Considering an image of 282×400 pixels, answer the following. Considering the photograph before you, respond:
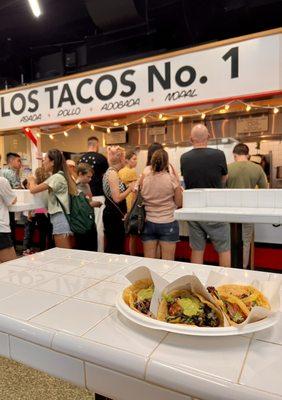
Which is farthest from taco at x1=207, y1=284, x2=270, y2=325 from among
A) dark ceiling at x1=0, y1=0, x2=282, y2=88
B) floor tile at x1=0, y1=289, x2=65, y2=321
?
dark ceiling at x1=0, y1=0, x2=282, y2=88

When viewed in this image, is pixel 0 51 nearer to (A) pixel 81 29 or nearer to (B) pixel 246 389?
(A) pixel 81 29

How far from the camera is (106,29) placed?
5.88 meters

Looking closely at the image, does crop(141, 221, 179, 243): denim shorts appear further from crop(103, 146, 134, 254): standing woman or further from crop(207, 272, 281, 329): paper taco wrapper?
crop(207, 272, 281, 329): paper taco wrapper

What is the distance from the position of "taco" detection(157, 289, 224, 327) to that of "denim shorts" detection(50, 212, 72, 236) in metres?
2.47

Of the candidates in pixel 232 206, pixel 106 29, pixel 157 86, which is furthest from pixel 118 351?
pixel 106 29

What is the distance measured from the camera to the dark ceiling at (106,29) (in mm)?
5281

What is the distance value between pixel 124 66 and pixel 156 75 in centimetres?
53

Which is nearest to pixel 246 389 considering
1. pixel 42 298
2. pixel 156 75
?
pixel 42 298

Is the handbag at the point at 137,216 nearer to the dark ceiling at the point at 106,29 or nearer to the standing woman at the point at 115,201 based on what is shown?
the standing woman at the point at 115,201

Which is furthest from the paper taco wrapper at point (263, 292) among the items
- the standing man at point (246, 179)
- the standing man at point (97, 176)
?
the standing man at point (97, 176)

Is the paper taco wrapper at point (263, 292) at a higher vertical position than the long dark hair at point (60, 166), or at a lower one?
lower

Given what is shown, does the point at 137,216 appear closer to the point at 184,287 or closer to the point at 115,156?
A: the point at 115,156

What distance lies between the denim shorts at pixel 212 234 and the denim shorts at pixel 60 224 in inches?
47.2

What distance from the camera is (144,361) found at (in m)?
0.70
